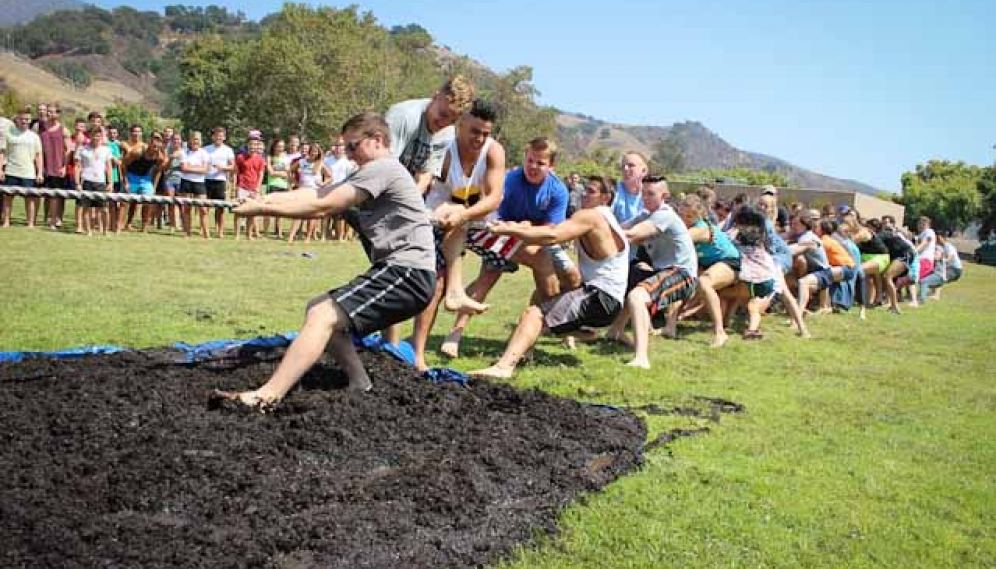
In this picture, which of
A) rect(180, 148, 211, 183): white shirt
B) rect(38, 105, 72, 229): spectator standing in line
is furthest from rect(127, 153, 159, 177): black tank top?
rect(38, 105, 72, 229): spectator standing in line

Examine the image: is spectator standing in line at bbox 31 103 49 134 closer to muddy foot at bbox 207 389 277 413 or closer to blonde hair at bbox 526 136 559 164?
blonde hair at bbox 526 136 559 164

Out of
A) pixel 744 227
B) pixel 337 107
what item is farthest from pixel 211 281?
pixel 337 107

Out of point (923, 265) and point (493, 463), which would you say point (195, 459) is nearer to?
point (493, 463)

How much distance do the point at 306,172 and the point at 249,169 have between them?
4.15 feet

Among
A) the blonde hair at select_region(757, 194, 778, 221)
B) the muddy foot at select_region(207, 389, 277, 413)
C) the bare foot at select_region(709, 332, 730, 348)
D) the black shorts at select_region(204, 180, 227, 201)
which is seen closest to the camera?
the muddy foot at select_region(207, 389, 277, 413)

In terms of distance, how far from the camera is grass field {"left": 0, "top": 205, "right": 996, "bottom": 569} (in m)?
3.90

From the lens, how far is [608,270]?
7195mm

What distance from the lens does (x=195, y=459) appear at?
13.0 feet

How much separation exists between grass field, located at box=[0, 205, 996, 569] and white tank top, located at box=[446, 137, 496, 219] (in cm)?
153

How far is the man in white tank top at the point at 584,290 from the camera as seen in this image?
6.80 m

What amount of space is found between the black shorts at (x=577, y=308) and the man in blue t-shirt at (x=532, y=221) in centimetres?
63

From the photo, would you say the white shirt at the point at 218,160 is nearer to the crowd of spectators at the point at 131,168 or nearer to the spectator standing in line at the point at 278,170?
the crowd of spectators at the point at 131,168

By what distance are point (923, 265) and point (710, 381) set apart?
11.8m

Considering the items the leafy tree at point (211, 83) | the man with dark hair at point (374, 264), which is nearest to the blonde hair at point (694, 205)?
the man with dark hair at point (374, 264)
